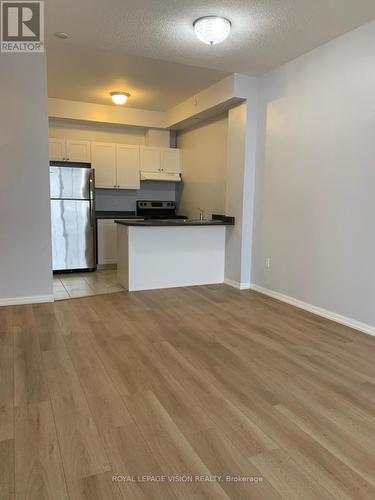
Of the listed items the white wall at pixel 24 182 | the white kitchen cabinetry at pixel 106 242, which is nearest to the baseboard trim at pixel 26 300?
the white wall at pixel 24 182

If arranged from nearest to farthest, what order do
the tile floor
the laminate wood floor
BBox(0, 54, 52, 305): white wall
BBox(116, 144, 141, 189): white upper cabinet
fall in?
the laminate wood floor → BBox(0, 54, 52, 305): white wall → the tile floor → BBox(116, 144, 141, 189): white upper cabinet

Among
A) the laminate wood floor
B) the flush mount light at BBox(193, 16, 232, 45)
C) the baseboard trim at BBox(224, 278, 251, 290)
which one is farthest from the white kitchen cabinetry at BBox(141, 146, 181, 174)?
the laminate wood floor

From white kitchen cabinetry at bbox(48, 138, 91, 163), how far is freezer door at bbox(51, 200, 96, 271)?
939mm

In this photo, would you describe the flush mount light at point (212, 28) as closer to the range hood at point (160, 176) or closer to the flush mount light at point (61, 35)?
the flush mount light at point (61, 35)

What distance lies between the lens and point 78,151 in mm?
5969

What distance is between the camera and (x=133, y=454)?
161 cm

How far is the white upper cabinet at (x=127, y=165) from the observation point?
248 inches

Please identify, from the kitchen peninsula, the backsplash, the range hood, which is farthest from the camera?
the backsplash

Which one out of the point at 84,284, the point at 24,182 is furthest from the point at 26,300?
the point at 24,182

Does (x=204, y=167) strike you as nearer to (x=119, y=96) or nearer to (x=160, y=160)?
(x=160, y=160)

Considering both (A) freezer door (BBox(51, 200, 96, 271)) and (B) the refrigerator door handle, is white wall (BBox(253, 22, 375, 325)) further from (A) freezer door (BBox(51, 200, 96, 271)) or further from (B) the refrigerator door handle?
(A) freezer door (BBox(51, 200, 96, 271))

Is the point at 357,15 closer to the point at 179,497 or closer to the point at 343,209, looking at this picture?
the point at 343,209

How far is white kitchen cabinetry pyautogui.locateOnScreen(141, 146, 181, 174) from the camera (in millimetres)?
Result: 6469

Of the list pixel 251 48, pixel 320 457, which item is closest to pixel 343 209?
pixel 251 48
